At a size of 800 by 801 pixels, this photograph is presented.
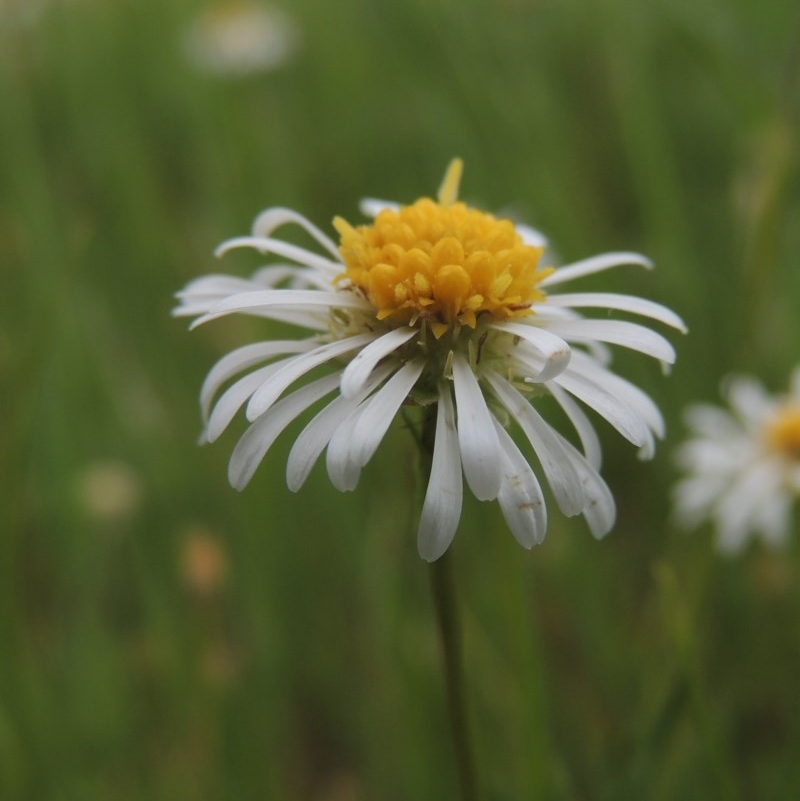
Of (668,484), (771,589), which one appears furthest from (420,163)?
(771,589)

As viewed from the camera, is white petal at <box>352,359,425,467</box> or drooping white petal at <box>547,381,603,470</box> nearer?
white petal at <box>352,359,425,467</box>

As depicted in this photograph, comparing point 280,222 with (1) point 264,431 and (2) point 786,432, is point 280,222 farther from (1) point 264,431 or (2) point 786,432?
(2) point 786,432

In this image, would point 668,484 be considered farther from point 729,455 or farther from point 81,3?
point 81,3

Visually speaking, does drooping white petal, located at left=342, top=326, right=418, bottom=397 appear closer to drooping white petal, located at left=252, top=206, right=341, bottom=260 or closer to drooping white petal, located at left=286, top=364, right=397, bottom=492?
drooping white petal, located at left=286, top=364, right=397, bottom=492

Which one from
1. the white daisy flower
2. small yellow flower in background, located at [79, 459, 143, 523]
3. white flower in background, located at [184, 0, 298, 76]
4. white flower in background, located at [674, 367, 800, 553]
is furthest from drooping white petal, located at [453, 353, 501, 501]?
white flower in background, located at [184, 0, 298, 76]

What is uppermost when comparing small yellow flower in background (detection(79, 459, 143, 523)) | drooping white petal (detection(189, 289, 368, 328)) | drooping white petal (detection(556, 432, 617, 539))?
drooping white petal (detection(189, 289, 368, 328))

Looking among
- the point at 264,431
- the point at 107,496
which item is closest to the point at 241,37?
the point at 107,496

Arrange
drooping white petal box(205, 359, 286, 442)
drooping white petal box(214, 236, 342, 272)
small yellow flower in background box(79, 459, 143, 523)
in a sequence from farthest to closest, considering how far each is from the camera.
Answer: small yellow flower in background box(79, 459, 143, 523)
drooping white petal box(214, 236, 342, 272)
drooping white petal box(205, 359, 286, 442)
